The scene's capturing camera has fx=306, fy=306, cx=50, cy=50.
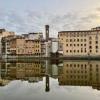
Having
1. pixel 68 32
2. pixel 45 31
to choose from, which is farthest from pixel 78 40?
pixel 45 31

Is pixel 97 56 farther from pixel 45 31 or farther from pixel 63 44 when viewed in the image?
pixel 45 31

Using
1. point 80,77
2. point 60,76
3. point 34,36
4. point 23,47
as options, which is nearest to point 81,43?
point 23,47

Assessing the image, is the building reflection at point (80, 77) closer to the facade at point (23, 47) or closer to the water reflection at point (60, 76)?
the water reflection at point (60, 76)

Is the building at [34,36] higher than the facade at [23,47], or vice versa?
the building at [34,36]

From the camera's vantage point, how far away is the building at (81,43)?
89812mm

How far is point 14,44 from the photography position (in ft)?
344

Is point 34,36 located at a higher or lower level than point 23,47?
higher

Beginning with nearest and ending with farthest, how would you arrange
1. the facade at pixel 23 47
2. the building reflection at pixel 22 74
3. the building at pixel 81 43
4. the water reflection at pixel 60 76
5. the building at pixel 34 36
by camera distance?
the water reflection at pixel 60 76, the building reflection at pixel 22 74, the building at pixel 81 43, the facade at pixel 23 47, the building at pixel 34 36

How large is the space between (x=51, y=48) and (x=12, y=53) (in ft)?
43.4

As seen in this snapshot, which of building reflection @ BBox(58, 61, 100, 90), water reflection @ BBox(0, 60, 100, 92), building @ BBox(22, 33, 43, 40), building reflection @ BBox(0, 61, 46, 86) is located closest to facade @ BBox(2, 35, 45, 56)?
building @ BBox(22, 33, 43, 40)

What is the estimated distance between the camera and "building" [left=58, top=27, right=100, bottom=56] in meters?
89.8

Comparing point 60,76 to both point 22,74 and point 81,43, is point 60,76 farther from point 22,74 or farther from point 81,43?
point 81,43

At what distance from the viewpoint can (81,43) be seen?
90875 mm

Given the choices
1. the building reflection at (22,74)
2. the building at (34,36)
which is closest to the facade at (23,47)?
the building at (34,36)
